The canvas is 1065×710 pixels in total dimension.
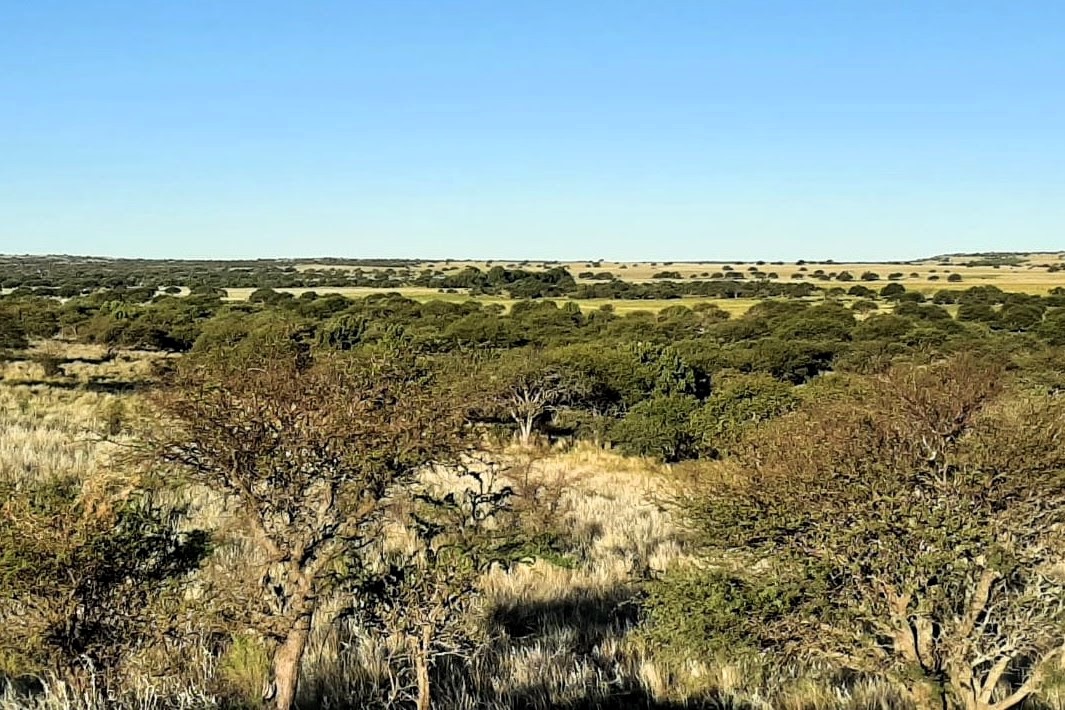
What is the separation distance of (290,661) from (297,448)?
0.93 meters

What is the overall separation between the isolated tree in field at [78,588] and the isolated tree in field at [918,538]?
2.92 meters

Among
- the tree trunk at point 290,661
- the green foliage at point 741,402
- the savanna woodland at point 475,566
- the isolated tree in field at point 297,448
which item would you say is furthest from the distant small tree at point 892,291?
the tree trunk at point 290,661

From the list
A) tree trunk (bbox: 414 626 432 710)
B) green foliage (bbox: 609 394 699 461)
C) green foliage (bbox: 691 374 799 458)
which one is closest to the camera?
tree trunk (bbox: 414 626 432 710)

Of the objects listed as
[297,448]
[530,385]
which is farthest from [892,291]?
[297,448]

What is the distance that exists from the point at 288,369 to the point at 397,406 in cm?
51

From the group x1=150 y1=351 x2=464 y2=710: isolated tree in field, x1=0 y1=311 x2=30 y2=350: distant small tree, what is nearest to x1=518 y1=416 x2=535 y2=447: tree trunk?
x1=150 y1=351 x2=464 y2=710: isolated tree in field

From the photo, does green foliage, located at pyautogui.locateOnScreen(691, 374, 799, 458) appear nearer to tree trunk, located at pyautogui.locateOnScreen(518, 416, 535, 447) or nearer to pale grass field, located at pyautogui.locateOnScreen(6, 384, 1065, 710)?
tree trunk, located at pyautogui.locateOnScreen(518, 416, 535, 447)

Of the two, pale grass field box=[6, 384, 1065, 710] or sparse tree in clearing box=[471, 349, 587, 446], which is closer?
pale grass field box=[6, 384, 1065, 710]

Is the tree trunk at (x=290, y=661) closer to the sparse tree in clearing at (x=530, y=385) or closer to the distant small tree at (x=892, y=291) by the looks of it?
the sparse tree in clearing at (x=530, y=385)

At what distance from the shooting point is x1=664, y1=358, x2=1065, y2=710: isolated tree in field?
5016 millimetres

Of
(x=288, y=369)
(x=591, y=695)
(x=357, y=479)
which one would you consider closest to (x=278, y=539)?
(x=357, y=479)

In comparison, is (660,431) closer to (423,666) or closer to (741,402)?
(741,402)

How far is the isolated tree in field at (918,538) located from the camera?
5016 millimetres

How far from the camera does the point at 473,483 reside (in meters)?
14.0
